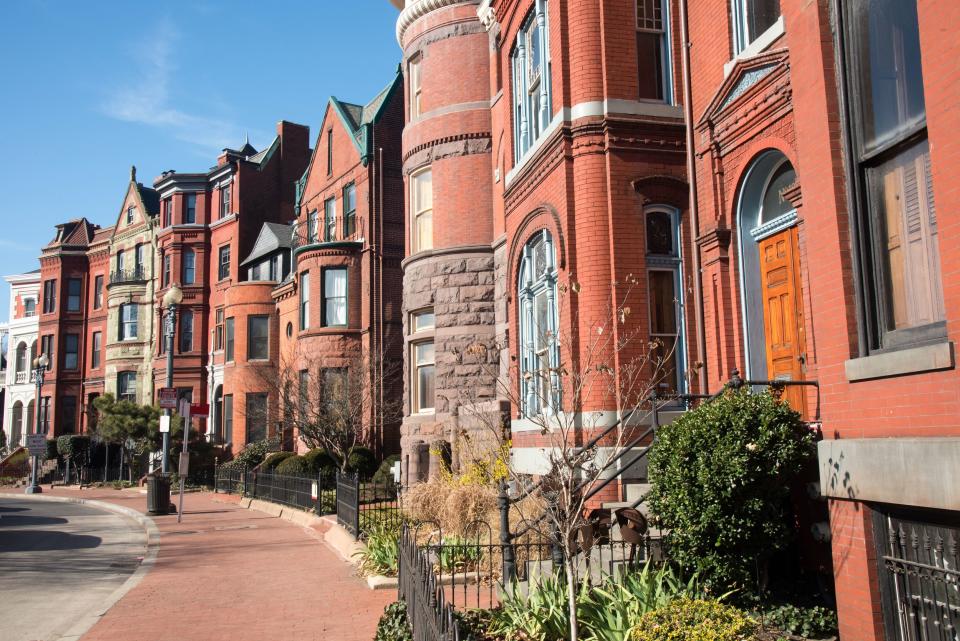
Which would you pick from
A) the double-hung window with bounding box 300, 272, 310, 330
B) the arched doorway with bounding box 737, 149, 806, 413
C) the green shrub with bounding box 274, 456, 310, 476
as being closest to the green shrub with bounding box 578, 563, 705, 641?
the arched doorway with bounding box 737, 149, 806, 413

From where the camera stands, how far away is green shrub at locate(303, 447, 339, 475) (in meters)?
28.4

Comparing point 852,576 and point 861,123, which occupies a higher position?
point 861,123

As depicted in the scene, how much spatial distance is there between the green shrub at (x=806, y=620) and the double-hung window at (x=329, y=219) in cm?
2831

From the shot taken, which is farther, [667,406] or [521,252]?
[521,252]

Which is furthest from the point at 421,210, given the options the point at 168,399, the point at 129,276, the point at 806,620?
the point at 129,276

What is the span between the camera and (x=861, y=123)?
6750mm

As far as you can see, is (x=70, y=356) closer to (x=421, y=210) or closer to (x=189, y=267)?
(x=189, y=267)

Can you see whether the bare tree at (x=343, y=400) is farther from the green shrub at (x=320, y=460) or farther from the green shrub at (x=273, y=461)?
the green shrub at (x=273, y=461)

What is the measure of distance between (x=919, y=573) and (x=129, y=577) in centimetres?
1139

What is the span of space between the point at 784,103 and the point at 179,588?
10179 millimetres

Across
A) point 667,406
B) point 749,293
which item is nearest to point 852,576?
point 749,293

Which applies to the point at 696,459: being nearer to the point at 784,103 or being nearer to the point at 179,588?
the point at 784,103

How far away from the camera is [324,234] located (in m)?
34.9

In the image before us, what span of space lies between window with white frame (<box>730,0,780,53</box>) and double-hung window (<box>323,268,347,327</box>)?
2245 cm
